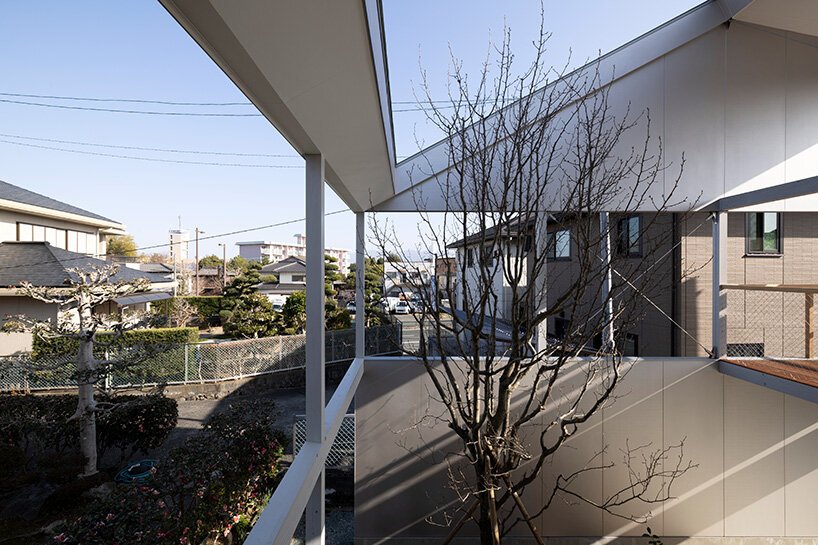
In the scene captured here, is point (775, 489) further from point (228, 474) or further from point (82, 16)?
point (82, 16)

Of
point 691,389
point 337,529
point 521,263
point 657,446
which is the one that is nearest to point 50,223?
point 521,263

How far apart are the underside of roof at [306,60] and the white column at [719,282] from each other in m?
3.13

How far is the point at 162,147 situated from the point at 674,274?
4128 mm

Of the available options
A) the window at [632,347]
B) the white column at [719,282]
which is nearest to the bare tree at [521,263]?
the white column at [719,282]

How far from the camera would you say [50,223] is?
1291 mm

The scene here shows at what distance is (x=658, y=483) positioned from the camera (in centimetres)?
358

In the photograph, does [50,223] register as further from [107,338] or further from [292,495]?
[107,338]

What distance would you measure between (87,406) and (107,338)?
1434 millimetres

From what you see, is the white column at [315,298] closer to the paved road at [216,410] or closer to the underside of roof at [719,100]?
the underside of roof at [719,100]

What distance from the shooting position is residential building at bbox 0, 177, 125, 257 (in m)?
1.08

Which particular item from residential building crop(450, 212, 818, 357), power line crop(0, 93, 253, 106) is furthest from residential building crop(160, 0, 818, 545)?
power line crop(0, 93, 253, 106)

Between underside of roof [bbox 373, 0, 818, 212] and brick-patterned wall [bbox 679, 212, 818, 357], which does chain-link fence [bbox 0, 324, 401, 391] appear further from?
brick-patterned wall [bbox 679, 212, 818, 357]

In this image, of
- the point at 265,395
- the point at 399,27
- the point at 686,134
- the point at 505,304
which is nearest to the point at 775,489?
the point at 505,304

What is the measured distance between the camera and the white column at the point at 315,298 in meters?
1.89
